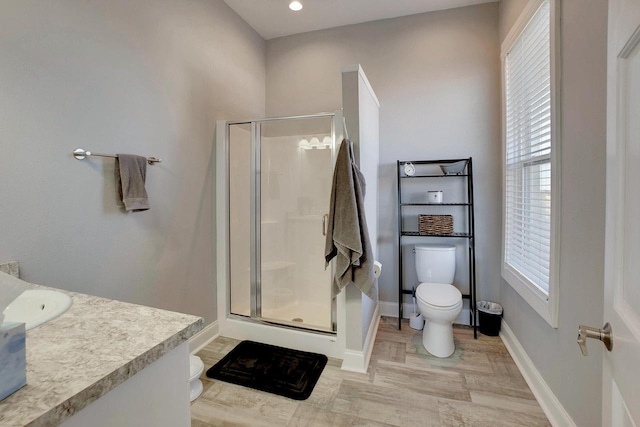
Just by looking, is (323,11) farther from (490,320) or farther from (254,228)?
(490,320)

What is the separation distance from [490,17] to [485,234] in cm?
198

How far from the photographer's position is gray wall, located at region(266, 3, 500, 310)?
2.63 metres

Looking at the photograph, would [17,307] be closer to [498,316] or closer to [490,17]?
[498,316]

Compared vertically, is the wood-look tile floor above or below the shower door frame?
below

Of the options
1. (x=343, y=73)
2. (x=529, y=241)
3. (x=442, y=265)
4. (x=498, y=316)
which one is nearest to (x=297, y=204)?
(x=343, y=73)

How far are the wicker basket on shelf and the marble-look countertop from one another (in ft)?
7.30

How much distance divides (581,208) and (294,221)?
76.5 inches

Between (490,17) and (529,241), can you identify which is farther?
(490,17)

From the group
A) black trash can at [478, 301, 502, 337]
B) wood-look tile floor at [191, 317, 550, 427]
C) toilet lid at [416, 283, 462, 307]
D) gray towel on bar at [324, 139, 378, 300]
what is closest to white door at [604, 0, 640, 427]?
wood-look tile floor at [191, 317, 550, 427]

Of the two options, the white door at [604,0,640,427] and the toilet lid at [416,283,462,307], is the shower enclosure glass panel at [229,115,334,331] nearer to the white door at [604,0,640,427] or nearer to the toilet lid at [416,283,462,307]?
the toilet lid at [416,283,462,307]

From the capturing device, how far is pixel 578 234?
53.1 inches

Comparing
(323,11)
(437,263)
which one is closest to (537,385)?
(437,263)

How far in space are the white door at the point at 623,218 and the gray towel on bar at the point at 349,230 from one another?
1269 mm

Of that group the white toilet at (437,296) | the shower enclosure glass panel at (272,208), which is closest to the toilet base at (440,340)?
the white toilet at (437,296)
